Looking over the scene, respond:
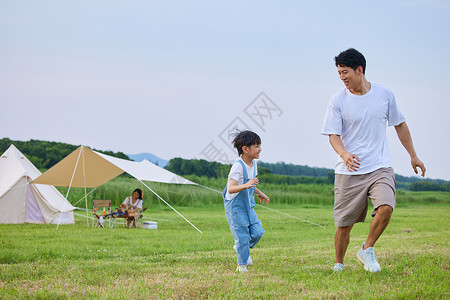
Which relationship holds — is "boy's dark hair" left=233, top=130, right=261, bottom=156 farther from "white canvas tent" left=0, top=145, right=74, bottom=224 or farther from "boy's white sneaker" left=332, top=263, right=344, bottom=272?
"white canvas tent" left=0, top=145, right=74, bottom=224

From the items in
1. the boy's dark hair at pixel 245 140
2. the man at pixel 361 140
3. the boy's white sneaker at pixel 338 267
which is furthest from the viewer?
the boy's dark hair at pixel 245 140

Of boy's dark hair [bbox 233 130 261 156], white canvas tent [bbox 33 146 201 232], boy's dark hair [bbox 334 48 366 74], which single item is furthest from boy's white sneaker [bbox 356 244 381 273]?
white canvas tent [bbox 33 146 201 232]

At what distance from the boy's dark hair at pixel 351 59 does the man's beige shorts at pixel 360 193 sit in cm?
90

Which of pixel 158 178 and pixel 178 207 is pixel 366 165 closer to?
pixel 158 178

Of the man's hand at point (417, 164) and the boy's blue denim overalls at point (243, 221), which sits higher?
the man's hand at point (417, 164)

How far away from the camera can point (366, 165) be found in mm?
4258

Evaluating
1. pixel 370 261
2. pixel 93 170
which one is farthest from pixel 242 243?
pixel 93 170

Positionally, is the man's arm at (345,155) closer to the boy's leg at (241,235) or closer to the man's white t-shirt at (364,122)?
the man's white t-shirt at (364,122)

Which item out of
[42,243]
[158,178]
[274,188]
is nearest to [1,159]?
[158,178]

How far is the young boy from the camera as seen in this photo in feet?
15.4

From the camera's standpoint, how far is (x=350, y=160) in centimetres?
409

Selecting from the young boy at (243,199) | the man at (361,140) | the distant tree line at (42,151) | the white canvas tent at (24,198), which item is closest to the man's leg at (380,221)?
the man at (361,140)

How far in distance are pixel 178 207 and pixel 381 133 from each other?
59.4 ft

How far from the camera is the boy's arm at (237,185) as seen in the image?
4309mm
